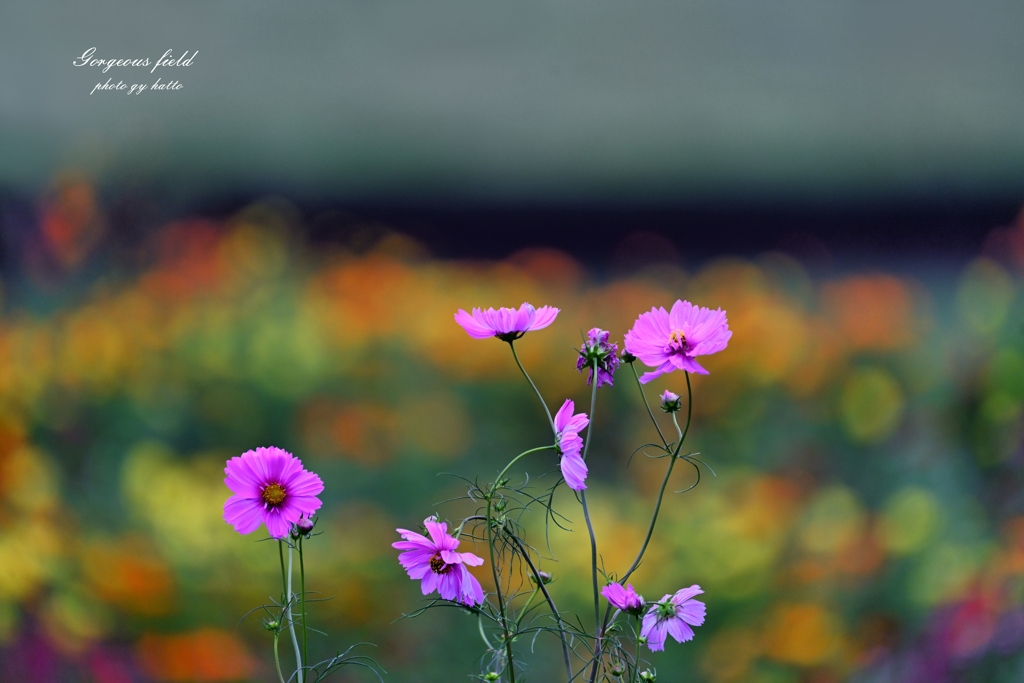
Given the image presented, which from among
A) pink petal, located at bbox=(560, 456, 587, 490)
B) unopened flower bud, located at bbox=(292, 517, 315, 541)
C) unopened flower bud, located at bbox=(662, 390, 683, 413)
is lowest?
pink petal, located at bbox=(560, 456, 587, 490)

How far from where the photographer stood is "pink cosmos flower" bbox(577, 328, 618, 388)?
54 centimetres

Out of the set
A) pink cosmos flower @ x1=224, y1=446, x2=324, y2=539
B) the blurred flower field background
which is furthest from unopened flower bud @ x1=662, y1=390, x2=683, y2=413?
the blurred flower field background

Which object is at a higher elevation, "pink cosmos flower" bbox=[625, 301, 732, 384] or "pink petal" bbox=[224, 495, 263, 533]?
"pink cosmos flower" bbox=[625, 301, 732, 384]

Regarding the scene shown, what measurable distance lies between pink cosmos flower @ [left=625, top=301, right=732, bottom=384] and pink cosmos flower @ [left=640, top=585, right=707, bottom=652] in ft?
0.51

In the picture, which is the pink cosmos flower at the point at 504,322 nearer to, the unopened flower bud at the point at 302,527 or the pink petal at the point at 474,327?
the pink petal at the point at 474,327

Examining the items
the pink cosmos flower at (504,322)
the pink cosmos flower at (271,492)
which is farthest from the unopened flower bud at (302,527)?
the pink cosmos flower at (504,322)

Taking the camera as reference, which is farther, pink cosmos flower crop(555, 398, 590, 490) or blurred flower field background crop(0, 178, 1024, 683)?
blurred flower field background crop(0, 178, 1024, 683)

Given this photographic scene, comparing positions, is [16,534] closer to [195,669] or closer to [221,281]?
[195,669]

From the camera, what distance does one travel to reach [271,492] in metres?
0.51

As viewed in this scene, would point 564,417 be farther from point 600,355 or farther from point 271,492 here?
point 271,492

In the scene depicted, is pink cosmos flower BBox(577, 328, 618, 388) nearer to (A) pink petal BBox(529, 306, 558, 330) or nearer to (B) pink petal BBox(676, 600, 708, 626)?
(A) pink petal BBox(529, 306, 558, 330)

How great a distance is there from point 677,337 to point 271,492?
0.98ft

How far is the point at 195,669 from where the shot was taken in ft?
4.03

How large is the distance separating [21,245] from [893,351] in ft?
4.76
